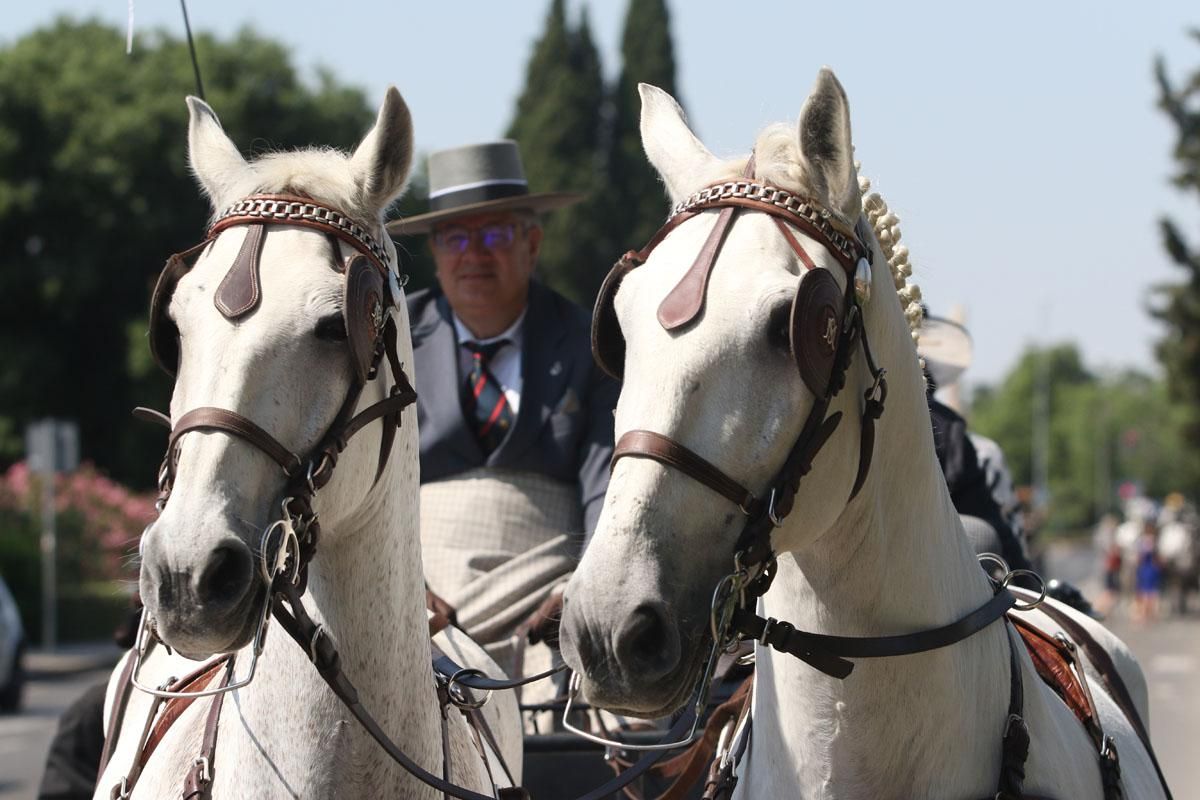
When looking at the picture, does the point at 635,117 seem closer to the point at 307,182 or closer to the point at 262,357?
the point at 307,182

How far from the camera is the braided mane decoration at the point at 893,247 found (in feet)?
11.5

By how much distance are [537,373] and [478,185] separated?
74 cm

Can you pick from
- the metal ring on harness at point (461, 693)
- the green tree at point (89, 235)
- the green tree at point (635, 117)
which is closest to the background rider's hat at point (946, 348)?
the metal ring on harness at point (461, 693)

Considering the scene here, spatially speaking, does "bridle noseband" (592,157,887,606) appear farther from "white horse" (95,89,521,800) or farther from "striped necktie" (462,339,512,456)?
"striped necktie" (462,339,512,456)

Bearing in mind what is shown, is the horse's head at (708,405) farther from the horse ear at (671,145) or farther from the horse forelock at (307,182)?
the horse forelock at (307,182)

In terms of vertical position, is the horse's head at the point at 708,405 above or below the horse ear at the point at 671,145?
below

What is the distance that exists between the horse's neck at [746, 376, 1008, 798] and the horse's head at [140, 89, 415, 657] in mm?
1015

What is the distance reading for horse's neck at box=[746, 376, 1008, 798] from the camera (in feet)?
10.5

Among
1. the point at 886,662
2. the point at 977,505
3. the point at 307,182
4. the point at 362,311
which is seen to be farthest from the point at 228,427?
the point at 977,505

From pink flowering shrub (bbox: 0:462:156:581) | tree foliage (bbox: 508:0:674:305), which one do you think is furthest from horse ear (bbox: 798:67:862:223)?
tree foliage (bbox: 508:0:674:305)

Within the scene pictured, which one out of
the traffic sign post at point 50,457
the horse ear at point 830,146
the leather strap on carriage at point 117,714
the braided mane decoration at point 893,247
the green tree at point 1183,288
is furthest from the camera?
the green tree at point 1183,288

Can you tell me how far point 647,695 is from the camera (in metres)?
2.75

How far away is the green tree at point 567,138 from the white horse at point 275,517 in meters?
54.9

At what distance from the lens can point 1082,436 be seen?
5027 inches
